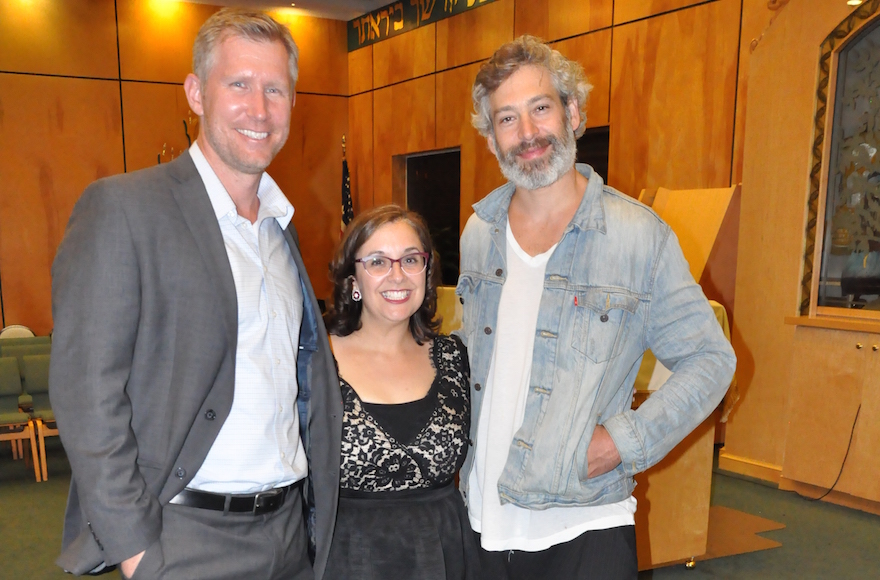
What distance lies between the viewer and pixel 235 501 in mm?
1558

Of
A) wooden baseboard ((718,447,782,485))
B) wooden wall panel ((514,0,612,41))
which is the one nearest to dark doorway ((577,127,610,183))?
wooden wall panel ((514,0,612,41))

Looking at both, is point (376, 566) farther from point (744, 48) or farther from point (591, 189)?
point (744, 48)

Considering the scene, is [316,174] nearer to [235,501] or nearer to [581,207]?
[581,207]

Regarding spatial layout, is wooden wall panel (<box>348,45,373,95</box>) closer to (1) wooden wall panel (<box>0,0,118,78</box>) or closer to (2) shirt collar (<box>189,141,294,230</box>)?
(1) wooden wall panel (<box>0,0,118,78</box>)

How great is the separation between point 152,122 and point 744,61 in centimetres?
719

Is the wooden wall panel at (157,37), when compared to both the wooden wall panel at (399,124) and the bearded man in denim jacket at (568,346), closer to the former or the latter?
the wooden wall panel at (399,124)

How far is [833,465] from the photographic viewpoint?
456 cm

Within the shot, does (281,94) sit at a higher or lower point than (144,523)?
higher

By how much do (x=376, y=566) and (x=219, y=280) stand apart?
901 millimetres

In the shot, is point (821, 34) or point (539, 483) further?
point (821, 34)

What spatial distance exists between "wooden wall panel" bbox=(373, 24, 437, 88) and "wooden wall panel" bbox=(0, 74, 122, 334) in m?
3.52

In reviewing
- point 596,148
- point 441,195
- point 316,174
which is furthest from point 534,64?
point 316,174

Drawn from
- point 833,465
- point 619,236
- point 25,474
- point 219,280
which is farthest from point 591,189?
point 25,474

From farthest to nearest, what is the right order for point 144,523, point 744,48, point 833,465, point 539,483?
1. point 744,48
2. point 833,465
3. point 539,483
4. point 144,523
